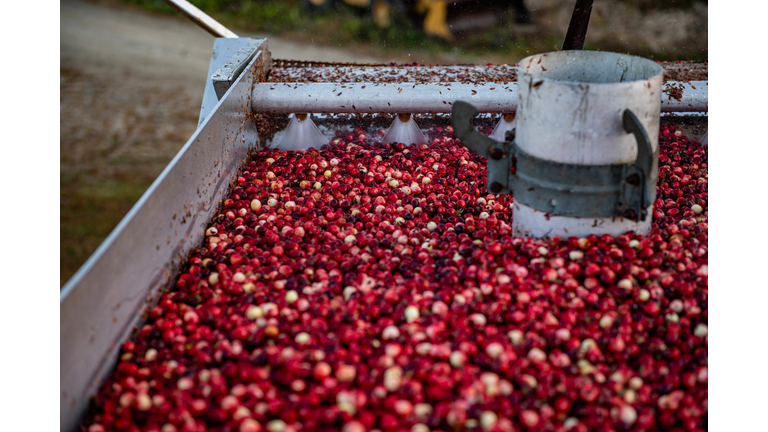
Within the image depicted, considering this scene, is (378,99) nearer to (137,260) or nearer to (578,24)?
(578,24)

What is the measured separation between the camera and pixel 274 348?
1833 mm

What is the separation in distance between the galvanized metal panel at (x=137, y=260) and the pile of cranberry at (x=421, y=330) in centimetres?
8

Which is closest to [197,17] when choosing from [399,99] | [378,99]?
[378,99]

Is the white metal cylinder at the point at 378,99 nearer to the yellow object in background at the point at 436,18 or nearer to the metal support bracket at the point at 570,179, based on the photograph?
the metal support bracket at the point at 570,179

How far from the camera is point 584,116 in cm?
207

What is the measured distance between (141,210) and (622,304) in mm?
1854

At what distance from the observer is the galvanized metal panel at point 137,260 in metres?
1.68

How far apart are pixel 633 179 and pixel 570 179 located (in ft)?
0.76

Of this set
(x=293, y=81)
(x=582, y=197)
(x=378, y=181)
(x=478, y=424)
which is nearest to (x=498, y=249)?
(x=582, y=197)

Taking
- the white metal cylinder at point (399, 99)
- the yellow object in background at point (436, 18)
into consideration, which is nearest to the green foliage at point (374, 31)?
the yellow object in background at point (436, 18)

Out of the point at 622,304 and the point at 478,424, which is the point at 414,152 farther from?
the point at 478,424

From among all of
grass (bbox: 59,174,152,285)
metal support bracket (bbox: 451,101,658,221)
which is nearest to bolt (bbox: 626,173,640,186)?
metal support bracket (bbox: 451,101,658,221)

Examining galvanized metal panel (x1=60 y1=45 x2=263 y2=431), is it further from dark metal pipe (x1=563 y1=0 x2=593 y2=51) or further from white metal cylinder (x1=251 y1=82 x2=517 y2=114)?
dark metal pipe (x1=563 y1=0 x2=593 y2=51)

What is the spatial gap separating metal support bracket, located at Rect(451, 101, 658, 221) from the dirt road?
4042 millimetres
